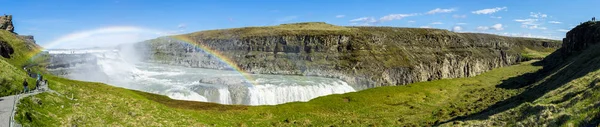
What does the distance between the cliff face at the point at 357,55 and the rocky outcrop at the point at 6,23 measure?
56.9m

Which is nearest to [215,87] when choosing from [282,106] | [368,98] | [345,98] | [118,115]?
[282,106]

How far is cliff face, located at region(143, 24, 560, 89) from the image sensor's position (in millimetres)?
125312

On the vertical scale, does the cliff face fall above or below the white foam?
above

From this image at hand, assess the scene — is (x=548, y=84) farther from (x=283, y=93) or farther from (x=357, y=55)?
(x=357, y=55)

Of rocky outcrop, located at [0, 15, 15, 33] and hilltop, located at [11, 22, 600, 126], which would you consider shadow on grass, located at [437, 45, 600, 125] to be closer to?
hilltop, located at [11, 22, 600, 126]

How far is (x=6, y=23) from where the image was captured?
152125mm

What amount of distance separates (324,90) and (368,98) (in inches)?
696

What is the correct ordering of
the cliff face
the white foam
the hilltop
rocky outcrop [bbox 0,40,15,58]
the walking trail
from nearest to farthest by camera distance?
1. the walking trail
2. the hilltop
3. the white foam
4. rocky outcrop [bbox 0,40,15,58]
5. the cliff face

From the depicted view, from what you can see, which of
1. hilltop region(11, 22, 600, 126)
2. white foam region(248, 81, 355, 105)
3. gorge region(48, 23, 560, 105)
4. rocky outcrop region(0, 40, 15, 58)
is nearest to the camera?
hilltop region(11, 22, 600, 126)

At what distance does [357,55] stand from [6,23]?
470 ft

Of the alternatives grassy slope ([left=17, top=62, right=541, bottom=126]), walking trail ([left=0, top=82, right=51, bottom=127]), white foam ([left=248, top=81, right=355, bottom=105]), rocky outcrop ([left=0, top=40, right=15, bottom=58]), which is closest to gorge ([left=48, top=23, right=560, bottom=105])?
white foam ([left=248, top=81, right=355, bottom=105])

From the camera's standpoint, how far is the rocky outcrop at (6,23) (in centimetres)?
14938

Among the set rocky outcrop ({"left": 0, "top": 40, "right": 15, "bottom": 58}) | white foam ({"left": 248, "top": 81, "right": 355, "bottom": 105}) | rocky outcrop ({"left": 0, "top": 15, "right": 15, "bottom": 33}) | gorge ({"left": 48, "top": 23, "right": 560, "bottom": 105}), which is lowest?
white foam ({"left": 248, "top": 81, "right": 355, "bottom": 105})

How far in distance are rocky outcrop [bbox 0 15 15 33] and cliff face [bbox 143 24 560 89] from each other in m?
56.9
